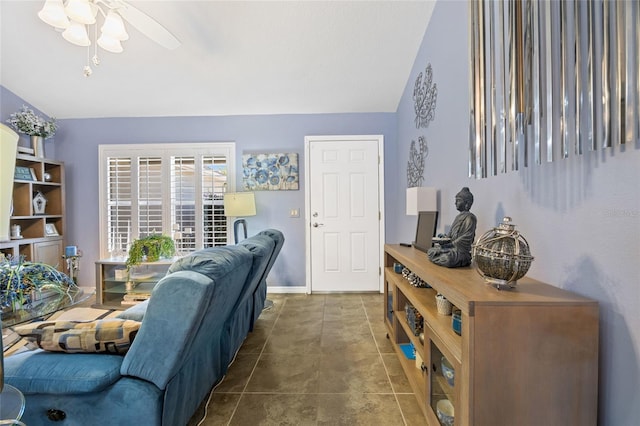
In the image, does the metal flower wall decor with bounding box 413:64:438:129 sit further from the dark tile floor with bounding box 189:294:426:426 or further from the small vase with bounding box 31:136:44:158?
the small vase with bounding box 31:136:44:158

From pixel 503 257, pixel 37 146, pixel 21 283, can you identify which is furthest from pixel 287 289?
pixel 37 146

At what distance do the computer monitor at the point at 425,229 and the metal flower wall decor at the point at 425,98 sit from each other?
92 cm

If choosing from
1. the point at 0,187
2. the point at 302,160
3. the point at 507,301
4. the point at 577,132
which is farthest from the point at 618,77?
the point at 302,160

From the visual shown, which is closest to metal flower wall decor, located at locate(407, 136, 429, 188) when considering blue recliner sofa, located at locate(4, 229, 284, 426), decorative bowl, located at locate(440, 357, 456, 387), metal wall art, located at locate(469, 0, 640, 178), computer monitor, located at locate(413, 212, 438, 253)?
computer monitor, located at locate(413, 212, 438, 253)

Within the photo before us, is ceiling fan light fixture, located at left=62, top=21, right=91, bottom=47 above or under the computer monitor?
above

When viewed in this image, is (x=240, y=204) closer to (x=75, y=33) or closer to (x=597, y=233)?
(x=75, y=33)

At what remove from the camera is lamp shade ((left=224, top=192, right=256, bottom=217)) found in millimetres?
3568

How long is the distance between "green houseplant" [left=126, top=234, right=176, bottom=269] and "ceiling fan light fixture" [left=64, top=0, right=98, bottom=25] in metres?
2.21

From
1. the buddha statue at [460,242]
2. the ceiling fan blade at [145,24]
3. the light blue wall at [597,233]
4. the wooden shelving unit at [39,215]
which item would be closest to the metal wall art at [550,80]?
the light blue wall at [597,233]

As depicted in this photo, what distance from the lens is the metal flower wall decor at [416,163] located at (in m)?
2.74

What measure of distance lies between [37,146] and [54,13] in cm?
280

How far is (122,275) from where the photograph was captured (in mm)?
3229

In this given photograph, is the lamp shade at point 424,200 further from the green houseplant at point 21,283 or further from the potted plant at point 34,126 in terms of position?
the potted plant at point 34,126

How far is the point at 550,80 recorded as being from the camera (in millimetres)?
1091
